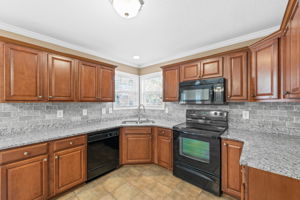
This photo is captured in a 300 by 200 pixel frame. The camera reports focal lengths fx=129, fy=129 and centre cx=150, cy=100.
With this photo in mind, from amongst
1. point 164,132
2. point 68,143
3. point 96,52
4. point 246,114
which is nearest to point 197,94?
point 246,114

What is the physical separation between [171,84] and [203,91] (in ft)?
2.49

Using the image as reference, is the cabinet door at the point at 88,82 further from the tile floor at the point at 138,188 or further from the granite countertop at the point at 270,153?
the tile floor at the point at 138,188

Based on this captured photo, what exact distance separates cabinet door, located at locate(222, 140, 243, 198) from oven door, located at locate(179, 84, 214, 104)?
771 millimetres

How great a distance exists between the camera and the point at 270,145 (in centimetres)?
147

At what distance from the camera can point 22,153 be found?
157 centimetres

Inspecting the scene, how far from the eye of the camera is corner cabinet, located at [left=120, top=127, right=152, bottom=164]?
9.10 ft

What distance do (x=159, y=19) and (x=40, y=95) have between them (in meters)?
2.06

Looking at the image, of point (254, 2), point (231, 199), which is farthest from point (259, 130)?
point (254, 2)

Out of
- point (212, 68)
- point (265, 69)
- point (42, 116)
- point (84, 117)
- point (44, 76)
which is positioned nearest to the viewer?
point (265, 69)

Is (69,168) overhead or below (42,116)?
below

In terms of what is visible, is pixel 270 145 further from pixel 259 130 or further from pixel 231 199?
pixel 231 199

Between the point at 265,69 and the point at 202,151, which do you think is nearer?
the point at 265,69

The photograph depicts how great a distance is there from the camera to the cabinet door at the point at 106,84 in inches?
106

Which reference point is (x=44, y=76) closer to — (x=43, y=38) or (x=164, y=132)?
(x=43, y=38)
